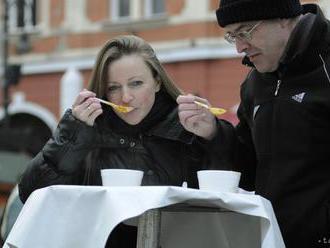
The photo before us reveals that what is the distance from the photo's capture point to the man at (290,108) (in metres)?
2.77

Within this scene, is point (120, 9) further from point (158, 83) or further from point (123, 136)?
point (123, 136)

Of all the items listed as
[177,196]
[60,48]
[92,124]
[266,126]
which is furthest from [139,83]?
[60,48]

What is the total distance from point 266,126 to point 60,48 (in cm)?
1372

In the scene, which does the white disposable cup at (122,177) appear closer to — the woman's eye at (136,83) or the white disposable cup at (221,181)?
the white disposable cup at (221,181)

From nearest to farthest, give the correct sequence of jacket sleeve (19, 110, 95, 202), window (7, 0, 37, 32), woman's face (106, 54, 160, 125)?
jacket sleeve (19, 110, 95, 202)
woman's face (106, 54, 160, 125)
window (7, 0, 37, 32)

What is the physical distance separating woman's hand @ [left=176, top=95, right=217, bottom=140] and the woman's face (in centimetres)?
15

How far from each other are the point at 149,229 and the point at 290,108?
0.62 m

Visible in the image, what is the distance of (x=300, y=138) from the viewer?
2785 mm

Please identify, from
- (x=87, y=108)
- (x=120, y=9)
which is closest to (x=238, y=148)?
(x=87, y=108)

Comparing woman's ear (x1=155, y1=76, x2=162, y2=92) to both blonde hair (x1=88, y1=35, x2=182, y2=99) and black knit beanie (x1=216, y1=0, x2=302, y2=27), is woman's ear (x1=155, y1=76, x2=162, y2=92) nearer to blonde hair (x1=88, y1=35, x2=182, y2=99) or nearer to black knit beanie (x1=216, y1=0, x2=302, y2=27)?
blonde hair (x1=88, y1=35, x2=182, y2=99)

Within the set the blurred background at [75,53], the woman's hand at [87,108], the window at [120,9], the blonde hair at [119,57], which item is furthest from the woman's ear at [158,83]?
the window at [120,9]

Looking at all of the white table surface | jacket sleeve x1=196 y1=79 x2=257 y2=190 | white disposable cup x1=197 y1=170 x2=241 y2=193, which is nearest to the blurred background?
jacket sleeve x1=196 y1=79 x2=257 y2=190

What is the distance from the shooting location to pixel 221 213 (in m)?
2.80

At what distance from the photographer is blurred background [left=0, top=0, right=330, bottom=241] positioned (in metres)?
14.3
